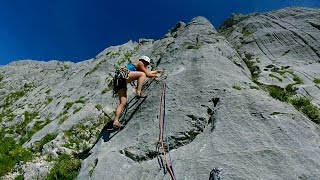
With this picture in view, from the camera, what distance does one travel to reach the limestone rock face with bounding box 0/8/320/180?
1345cm

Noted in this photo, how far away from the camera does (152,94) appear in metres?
19.0

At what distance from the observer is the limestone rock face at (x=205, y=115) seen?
13453mm

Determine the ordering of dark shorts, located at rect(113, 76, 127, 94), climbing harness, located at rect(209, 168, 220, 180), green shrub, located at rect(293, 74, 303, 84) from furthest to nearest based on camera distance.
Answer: green shrub, located at rect(293, 74, 303, 84), dark shorts, located at rect(113, 76, 127, 94), climbing harness, located at rect(209, 168, 220, 180)

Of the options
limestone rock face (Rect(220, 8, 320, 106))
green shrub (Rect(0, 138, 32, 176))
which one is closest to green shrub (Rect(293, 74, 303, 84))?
limestone rock face (Rect(220, 8, 320, 106))

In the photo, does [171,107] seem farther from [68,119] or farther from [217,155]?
[68,119]

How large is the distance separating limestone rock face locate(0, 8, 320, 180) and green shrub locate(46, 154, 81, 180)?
54cm

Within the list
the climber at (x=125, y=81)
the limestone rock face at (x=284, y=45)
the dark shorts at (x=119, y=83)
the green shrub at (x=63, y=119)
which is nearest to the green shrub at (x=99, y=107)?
the green shrub at (x=63, y=119)

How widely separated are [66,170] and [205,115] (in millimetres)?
6990

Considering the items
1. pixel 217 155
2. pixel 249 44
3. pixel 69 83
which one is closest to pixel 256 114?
pixel 217 155

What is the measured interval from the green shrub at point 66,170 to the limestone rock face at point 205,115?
0.54m

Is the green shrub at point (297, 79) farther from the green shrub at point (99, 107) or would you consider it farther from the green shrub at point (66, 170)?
the green shrub at point (66, 170)

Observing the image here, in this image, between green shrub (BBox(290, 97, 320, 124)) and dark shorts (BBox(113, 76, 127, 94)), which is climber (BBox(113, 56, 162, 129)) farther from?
green shrub (BBox(290, 97, 320, 124))

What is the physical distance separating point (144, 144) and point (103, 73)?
61.1ft

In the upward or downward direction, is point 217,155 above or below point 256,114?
below
